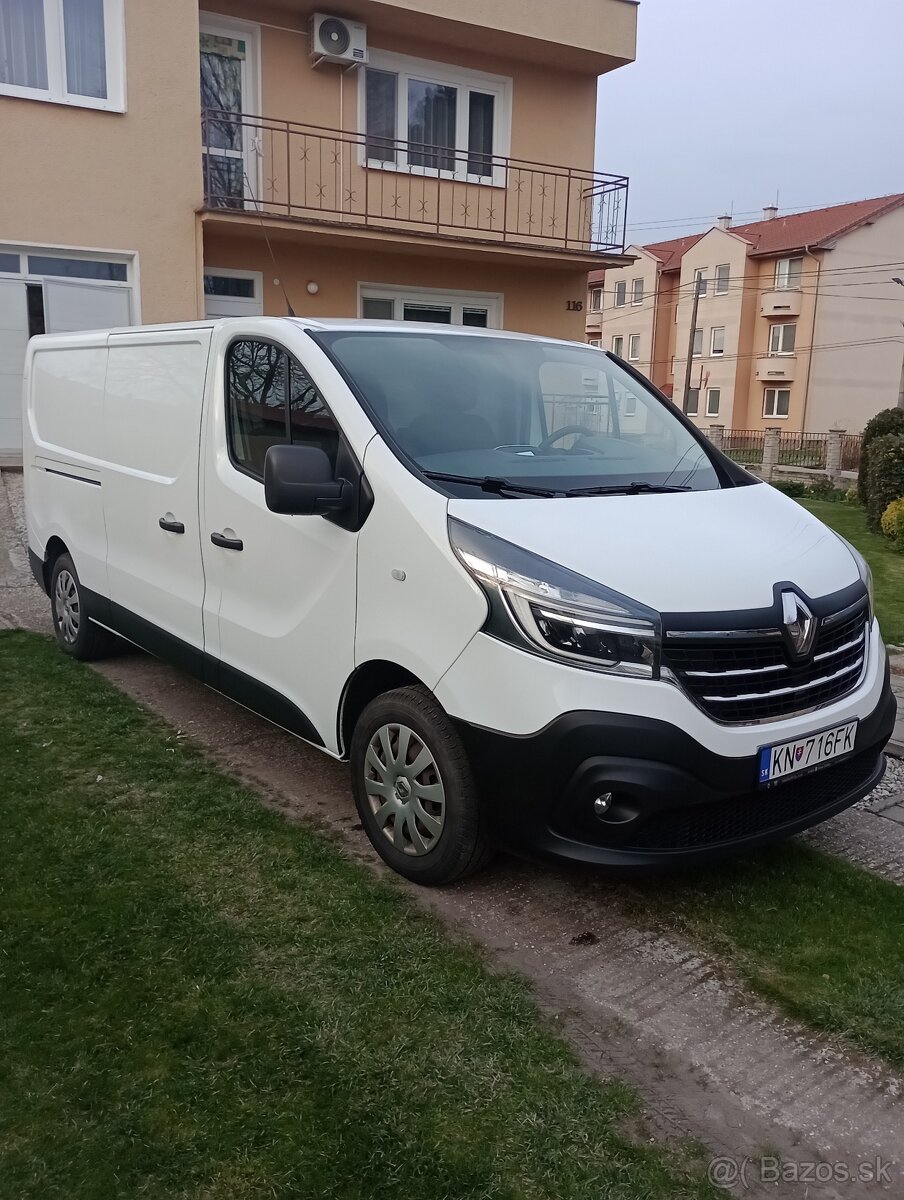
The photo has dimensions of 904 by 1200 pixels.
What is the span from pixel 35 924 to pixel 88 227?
11.2 metres

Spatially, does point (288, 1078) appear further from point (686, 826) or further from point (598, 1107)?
point (686, 826)

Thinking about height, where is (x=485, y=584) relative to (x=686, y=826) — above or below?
Result: above

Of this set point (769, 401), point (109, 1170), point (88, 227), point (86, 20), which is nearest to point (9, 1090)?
point (109, 1170)

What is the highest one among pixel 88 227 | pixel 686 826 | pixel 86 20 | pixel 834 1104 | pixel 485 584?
pixel 86 20

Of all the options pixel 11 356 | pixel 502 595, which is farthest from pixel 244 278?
pixel 502 595

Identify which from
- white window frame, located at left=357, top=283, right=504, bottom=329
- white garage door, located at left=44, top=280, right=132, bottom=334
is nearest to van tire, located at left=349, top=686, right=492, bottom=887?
white garage door, located at left=44, top=280, right=132, bottom=334

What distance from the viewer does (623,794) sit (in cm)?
304

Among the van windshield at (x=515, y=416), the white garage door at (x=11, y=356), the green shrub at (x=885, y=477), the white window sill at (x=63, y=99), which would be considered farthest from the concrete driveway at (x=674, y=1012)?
the white window sill at (x=63, y=99)

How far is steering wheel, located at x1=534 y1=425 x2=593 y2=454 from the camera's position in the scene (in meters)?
4.01

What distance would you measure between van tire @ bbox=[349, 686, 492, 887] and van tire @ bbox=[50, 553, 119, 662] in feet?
9.84

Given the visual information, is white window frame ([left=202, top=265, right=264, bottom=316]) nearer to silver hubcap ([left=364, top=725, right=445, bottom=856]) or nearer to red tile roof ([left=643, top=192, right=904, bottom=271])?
silver hubcap ([left=364, top=725, right=445, bottom=856])

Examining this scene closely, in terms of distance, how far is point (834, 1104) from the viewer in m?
2.63

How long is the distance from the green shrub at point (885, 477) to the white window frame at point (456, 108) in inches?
283

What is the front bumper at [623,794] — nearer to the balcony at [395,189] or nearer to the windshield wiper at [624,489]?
the windshield wiper at [624,489]
